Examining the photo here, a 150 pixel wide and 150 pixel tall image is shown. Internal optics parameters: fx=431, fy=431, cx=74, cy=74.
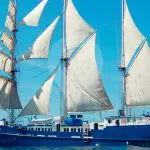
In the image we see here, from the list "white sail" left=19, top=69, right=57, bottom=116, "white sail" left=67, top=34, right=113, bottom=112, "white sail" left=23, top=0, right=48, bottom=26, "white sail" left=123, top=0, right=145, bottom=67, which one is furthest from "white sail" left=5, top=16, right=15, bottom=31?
"white sail" left=123, top=0, right=145, bottom=67

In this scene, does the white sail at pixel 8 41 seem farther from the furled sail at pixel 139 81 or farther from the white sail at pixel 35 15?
the furled sail at pixel 139 81

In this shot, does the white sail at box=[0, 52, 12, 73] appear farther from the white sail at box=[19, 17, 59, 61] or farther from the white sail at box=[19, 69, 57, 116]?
the white sail at box=[19, 69, 57, 116]

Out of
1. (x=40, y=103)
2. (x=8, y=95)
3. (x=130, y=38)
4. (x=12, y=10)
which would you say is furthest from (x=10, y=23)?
(x=130, y=38)

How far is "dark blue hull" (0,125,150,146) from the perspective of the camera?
47125 mm

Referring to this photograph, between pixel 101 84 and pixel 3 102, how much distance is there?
1359 centimetres

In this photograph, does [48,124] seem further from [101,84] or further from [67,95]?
[101,84]

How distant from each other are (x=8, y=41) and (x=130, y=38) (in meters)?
17.4

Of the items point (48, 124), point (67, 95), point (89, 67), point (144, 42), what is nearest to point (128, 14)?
point (144, 42)

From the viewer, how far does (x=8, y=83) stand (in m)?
59.5

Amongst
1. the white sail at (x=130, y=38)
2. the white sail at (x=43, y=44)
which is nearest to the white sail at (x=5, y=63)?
the white sail at (x=43, y=44)

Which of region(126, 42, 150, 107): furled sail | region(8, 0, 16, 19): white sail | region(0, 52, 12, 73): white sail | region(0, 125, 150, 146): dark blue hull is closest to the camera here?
region(0, 125, 150, 146): dark blue hull

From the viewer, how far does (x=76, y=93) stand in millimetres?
53594

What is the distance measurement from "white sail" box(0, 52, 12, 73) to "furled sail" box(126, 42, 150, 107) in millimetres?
17254

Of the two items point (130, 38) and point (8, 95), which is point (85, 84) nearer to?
point (130, 38)
